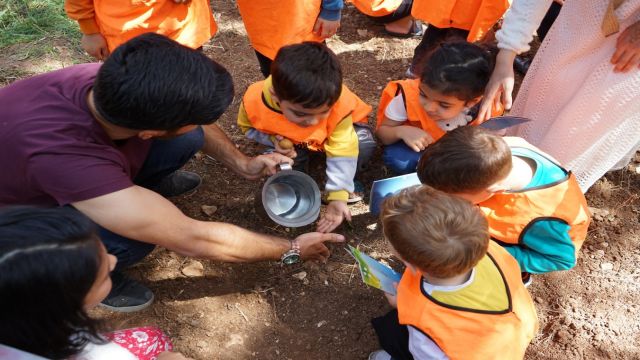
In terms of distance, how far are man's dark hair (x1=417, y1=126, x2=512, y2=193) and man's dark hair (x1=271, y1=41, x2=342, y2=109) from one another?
1.93 ft

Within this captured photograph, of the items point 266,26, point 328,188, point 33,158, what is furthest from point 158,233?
point 266,26

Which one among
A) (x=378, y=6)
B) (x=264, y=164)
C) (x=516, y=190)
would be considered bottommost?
(x=264, y=164)

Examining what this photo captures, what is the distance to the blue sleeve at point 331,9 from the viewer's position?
9.45 ft

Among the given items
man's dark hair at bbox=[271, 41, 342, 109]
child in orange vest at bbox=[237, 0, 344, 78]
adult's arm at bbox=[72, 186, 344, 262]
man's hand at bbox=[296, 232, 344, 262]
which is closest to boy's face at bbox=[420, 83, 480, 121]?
man's dark hair at bbox=[271, 41, 342, 109]

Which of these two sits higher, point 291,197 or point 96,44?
point 96,44

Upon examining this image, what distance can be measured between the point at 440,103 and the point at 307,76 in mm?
769

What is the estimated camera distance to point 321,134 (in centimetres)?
263

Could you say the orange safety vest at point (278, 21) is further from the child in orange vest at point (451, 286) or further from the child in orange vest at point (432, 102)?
the child in orange vest at point (451, 286)

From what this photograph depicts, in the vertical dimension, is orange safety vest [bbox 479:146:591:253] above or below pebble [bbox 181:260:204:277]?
above

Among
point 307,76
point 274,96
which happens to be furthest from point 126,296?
point 307,76

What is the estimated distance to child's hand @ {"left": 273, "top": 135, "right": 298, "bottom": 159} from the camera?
8.84 ft

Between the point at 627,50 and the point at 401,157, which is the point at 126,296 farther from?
the point at 627,50

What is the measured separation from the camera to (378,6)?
3904mm

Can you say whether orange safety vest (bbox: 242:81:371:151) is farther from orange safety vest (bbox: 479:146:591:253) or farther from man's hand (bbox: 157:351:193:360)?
man's hand (bbox: 157:351:193:360)
